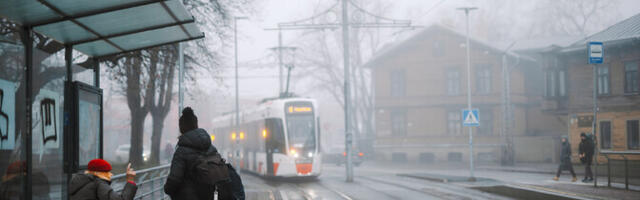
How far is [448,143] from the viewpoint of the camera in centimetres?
4844

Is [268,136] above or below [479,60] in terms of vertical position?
below

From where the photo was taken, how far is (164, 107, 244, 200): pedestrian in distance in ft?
18.6

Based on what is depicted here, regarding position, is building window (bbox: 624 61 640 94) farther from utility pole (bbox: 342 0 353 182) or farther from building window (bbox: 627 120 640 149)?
utility pole (bbox: 342 0 353 182)

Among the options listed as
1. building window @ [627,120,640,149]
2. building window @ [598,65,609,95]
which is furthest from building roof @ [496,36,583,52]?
building window @ [627,120,640,149]

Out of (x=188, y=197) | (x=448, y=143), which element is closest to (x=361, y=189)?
(x=188, y=197)

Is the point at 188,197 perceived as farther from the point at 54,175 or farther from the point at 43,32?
the point at 43,32

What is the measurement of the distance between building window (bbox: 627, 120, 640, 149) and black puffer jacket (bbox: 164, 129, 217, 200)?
26.9 meters

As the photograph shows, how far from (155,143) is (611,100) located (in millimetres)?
20155

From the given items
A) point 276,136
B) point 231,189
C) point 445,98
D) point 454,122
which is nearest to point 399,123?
point 445,98

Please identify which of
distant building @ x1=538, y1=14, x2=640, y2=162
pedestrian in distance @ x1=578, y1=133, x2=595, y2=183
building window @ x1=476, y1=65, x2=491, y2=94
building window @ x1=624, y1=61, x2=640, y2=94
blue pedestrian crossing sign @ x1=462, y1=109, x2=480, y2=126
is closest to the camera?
pedestrian in distance @ x1=578, y1=133, x2=595, y2=183

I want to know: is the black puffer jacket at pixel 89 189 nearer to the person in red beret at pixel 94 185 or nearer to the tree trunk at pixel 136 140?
the person in red beret at pixel 94 185

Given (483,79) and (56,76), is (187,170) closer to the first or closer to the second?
(56,76)

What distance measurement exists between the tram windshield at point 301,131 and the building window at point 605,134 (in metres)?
14.8

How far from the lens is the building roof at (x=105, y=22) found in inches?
271
